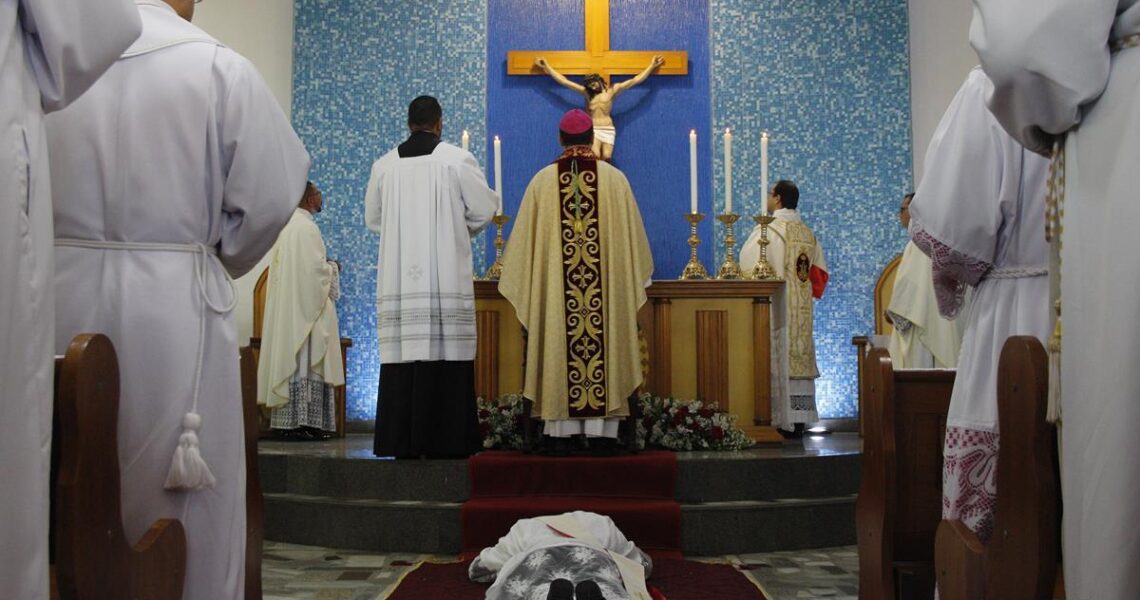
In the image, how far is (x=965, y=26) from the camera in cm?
909

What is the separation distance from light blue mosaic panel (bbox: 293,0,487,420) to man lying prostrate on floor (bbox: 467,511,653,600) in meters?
5.50

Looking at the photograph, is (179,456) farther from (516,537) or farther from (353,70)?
(353,70)

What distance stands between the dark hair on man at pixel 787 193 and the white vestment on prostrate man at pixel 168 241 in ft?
21.2

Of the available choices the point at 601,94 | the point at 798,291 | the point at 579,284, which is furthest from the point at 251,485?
the point at 601,94

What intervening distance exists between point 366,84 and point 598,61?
2.21m

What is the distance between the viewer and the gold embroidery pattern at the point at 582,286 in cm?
615

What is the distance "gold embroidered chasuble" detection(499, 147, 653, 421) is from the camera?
6.16 metres

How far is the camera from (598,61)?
10227 millimetres

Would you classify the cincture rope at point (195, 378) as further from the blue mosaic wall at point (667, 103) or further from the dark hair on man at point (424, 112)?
the blue mosaic wall at point (667, 103)

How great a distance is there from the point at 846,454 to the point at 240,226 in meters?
4.38

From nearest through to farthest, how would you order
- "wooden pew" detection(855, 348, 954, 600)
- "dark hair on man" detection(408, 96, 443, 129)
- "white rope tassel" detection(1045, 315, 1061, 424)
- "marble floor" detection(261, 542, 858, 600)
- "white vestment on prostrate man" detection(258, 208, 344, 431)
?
"white rope tassel" detection(1045, 315, 1061, 424) → "wooden pew" detection(855, 348, 954, 600) → "marble floor" detection(261, 542, 858, 600) → "dark hair on man" detection(408, 96, 443, 129) → "white vestment on prostrate man" detection(258, 208, 344, 431)

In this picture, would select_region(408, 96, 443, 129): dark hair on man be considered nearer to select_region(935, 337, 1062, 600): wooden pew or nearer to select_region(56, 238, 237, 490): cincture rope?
select_region(56, 238, 237, 490): cincture rope

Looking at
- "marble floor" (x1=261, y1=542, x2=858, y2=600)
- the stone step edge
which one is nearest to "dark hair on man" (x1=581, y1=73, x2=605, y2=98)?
the stone step edge

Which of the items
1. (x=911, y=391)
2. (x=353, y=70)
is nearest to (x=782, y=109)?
(x=353, y=70)
